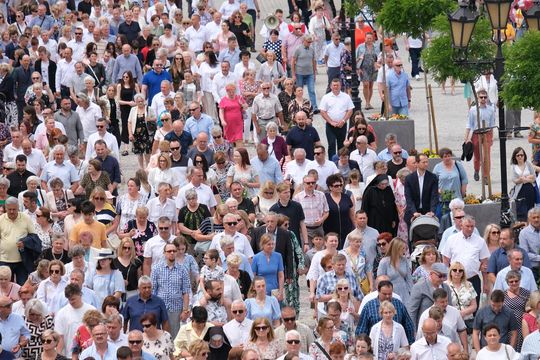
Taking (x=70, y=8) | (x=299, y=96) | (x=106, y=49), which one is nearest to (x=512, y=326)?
(x=299, y=96)

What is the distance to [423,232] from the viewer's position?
27.2m

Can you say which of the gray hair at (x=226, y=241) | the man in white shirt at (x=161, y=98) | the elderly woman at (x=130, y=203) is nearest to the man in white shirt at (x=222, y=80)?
the man in white shirt at (x=161, y=98)

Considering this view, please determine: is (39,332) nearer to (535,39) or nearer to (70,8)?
(535,39)

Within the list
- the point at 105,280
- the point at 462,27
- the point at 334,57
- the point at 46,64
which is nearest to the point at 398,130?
the point at 334,57

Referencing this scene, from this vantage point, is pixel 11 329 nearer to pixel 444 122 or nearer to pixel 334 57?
pixel 334 57

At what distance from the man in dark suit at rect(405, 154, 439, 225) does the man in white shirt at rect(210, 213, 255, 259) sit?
3.05 metres

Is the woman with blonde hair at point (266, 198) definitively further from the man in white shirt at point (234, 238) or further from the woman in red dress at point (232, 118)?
the woman in red dress at point (232, 118)

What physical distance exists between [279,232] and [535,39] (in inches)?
152

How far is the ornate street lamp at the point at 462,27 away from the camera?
27.4m

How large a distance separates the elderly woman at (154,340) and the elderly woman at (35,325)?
1.23m

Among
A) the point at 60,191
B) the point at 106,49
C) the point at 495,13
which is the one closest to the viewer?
the point at 495,13

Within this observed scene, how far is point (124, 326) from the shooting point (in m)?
24.1

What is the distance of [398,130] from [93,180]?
6.60m

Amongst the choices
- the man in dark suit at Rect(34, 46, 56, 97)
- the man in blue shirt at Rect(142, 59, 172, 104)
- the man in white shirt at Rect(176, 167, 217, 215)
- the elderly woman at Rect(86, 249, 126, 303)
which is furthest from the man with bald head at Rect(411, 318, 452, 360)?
the man in dark suit at Rect(34, 46, 56, 97)
